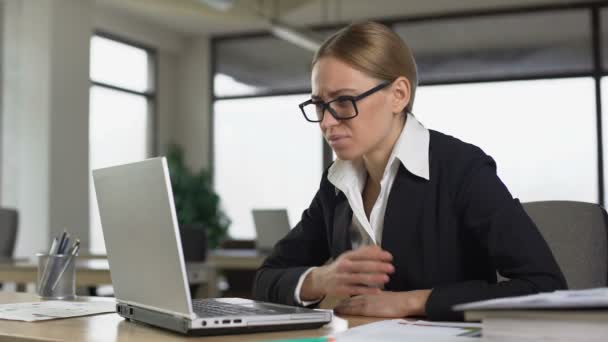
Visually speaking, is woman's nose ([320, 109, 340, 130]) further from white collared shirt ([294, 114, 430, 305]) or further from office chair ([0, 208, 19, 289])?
Answer: office chair ([0, 208, 19, 289])

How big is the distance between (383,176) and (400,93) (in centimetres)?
18

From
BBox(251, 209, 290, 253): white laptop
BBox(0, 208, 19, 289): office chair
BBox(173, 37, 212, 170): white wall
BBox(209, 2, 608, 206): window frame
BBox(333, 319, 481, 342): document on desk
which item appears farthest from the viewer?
BBox(173, 37, 212, 170): white wall

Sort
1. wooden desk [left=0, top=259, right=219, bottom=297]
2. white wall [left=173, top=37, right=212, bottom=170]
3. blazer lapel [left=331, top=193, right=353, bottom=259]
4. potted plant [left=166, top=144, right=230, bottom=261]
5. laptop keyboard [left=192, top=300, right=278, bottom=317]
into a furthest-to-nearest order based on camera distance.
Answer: white wall [left=173, top=37, right=212, bottom=170] < potted plant [left=166, top=144, right=230, bottom=261] < wooden desk [left=0, top=259, right=219, bottom=297] < blazer lapel [left=331, top=193, right=353, bottom=259] < laptop keyboard [left=192, top=300, right=278, bottom=317]

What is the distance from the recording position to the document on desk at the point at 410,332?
117cm

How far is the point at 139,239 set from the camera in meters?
1.33

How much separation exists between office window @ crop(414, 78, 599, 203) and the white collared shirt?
21.9ft

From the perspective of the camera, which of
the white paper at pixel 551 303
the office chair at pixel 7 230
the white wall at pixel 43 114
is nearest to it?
the white paper at pixel 551 303

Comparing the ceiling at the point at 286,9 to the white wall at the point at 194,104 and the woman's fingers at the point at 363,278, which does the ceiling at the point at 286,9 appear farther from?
the woman's fingers at the point at 363,278

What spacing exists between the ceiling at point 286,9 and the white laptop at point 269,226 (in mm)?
3710

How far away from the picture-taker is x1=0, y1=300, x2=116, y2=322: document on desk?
1.55 m

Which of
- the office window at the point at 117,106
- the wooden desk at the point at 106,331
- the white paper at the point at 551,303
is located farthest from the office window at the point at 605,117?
the white paper at the point at 551,303

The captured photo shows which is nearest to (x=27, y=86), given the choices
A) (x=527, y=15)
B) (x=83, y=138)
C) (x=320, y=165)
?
(x=83, y=138)

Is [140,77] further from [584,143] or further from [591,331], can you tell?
[591,331]

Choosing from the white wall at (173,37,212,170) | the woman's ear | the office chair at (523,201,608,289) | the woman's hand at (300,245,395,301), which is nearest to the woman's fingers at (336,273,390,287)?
the woman's hand at (300,245,395,301)
